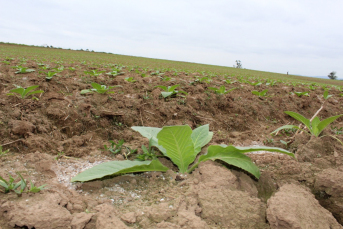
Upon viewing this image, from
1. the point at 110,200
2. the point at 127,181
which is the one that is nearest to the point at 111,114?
the point at 127,181

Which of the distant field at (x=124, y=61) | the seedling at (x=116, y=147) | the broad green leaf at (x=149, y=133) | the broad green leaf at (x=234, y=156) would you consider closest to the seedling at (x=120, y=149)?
the seedling at (x=116, y=147)

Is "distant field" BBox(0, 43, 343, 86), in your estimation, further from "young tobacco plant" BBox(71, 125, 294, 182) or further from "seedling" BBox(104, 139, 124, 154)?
"young tobacco plant" BBox(71, 125, 294, 182)

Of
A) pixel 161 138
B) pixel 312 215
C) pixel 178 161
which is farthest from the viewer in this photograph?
pixel 178 161

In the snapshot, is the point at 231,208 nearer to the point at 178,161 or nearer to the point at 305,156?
the point at 178,161

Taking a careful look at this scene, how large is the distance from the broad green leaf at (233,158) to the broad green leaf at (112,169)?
35 centimetres

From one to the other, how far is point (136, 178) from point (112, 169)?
0.70ft

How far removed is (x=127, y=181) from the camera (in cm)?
142

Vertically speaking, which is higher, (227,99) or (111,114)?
(227,99)

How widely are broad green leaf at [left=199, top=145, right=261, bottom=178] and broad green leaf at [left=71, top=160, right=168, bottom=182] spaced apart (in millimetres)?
346

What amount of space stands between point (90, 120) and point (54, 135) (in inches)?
14.5

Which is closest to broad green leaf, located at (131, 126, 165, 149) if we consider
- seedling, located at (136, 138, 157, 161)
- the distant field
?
seedling, located at (136, 138, 157, 161)

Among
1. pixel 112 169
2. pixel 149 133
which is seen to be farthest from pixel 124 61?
pixel 112 169

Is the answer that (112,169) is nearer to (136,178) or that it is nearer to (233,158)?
(136,178)

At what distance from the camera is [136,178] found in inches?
57.4
